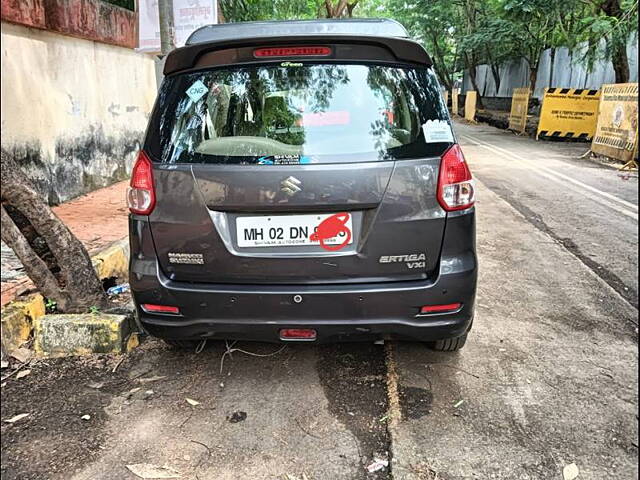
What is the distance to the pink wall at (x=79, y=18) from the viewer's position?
17.1ft

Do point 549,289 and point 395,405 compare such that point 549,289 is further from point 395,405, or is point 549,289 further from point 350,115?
point 350,115

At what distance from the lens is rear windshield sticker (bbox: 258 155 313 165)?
2.39 metres

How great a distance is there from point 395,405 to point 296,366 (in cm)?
66

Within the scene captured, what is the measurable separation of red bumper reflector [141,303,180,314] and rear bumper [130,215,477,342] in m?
0.02

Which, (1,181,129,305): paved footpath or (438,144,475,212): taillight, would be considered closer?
(438,144,475,212): taillight

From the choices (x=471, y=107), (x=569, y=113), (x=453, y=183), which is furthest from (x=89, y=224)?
(x=471, y=107)

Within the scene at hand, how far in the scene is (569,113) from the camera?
637 inches

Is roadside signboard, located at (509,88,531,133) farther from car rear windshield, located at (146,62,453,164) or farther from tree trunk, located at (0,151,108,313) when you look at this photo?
tree trunk, located at (0,151,108,313)

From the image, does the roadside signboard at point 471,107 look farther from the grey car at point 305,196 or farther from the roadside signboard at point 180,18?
the grey car at point 305,196

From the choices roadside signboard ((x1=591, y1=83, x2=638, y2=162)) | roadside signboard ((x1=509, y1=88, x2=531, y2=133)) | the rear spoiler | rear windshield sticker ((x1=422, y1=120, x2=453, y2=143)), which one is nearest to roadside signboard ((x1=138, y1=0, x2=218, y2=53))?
the rear spoiler

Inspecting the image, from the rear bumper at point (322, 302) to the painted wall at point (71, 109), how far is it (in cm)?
280

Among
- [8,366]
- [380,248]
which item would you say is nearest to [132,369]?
[8,366]

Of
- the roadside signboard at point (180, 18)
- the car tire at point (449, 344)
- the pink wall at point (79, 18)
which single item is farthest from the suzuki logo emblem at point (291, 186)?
the roadside signboard at point (180, 18)

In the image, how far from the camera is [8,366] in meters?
3.04
